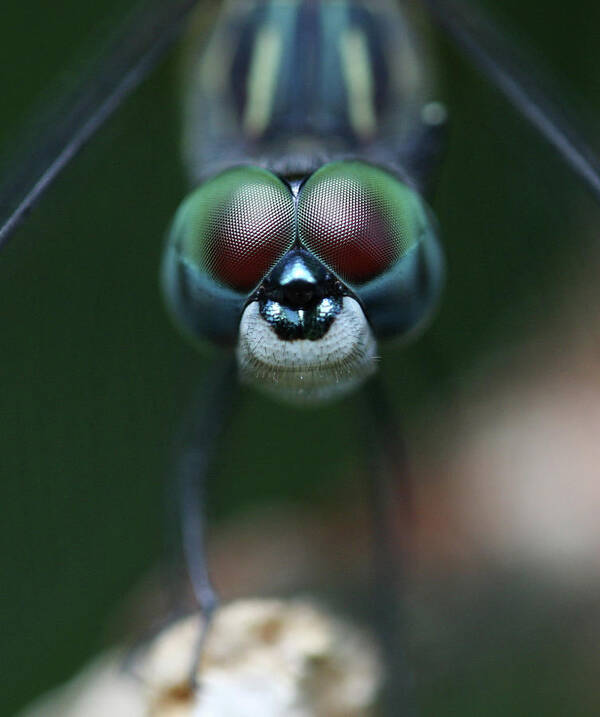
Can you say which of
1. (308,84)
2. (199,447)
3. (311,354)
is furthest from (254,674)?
(308,84)

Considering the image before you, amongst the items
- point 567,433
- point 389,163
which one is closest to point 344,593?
point 567,433

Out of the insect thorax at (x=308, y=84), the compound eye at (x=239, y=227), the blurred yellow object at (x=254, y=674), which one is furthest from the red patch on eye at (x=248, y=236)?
the blurred yellow object at (x=254, y=674)

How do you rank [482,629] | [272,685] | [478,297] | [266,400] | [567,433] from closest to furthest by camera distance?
[272,685]
[482,629]
[567,433]
[478,297]
[266,400]

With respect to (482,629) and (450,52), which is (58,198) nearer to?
(450,52)

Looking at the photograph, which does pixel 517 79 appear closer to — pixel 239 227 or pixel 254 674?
pixel 239 227

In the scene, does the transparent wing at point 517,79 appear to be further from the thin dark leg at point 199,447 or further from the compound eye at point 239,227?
the thin dark leg at point 199,447

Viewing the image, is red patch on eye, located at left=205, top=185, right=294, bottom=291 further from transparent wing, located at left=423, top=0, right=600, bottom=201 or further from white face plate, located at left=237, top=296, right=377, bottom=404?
transparent wing, located at left=423, top=0, right=600, bottom=201
